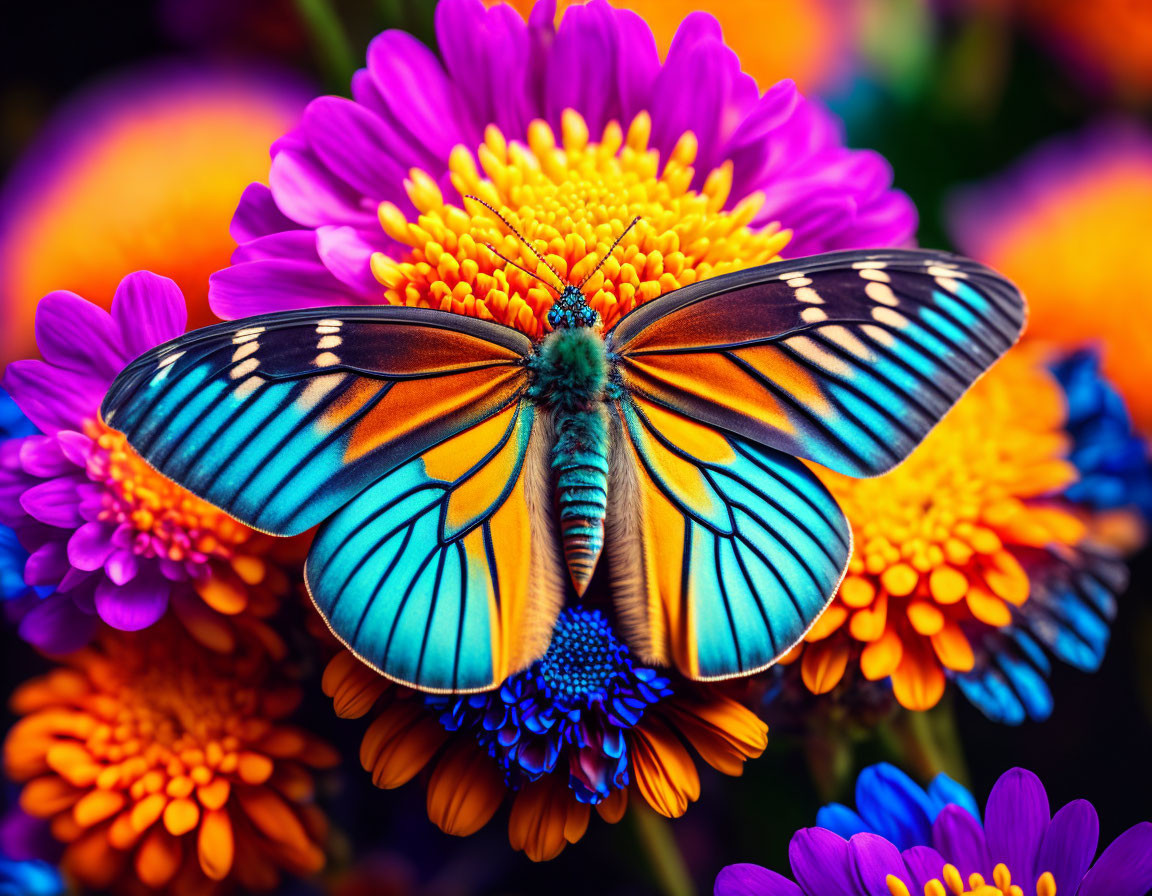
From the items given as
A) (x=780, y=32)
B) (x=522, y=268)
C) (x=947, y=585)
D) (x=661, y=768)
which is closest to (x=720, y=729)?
(x=661, y=768)

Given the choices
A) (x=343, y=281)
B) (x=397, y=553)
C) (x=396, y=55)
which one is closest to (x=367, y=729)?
(x=397, y=553)

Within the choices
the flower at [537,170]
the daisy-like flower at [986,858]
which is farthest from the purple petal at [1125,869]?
the flower at [537,170]

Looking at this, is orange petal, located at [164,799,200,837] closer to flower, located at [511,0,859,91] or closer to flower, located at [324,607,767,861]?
flower, located at [324,607,767,861]

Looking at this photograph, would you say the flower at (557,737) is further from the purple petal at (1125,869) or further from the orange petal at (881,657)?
the purple petal at (1125,869)

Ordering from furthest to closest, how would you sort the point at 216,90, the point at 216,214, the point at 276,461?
the point at 216,90 → the point at 216,214 → the point at 276,461

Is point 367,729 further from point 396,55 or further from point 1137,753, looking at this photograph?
point 1137,753

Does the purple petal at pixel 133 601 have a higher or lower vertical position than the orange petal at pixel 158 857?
higher
